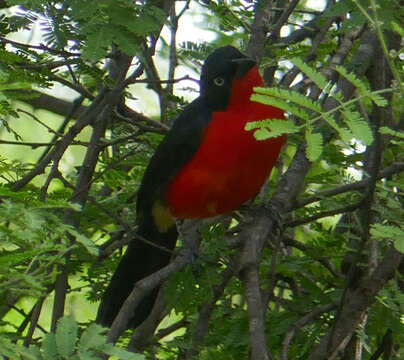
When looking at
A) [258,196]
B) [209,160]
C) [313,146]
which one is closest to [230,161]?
[209,160]

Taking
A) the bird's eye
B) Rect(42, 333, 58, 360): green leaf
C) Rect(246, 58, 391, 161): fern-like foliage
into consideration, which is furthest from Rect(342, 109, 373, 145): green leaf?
the bird's eye

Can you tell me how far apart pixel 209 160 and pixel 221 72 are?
517 mm

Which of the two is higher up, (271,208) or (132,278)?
(271,208)

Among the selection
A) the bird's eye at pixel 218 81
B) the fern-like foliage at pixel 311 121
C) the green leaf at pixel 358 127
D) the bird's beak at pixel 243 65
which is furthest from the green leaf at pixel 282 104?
the bird's eye at pixel 218 81

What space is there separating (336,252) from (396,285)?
1.74 feet

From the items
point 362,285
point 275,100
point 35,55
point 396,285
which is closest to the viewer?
point 275,100

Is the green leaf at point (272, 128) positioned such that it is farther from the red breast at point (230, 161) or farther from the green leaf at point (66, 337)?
the red breast at point (230, 161)

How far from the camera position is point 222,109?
4984mm

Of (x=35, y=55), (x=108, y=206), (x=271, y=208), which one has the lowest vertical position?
(x=108, y=206)

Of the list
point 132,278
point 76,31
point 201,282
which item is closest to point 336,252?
point 201,282

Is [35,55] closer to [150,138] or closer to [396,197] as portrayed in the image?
[150,138]

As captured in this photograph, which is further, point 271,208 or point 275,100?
point 271,208

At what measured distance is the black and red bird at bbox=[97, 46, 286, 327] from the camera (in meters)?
4.73

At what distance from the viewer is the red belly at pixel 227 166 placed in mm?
4691
